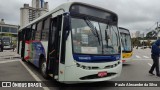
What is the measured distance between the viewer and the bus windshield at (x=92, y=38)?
7.15 metres

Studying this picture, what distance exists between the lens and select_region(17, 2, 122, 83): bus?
7.00 metres

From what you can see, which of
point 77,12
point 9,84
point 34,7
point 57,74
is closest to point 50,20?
point 77,12

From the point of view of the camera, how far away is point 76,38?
7156 mm

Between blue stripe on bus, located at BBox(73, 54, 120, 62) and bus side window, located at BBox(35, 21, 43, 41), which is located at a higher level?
bus side window, located at BBox(35, 21, 43, 41)

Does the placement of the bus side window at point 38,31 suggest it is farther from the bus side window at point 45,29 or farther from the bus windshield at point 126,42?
the bus windshield at point 126,42

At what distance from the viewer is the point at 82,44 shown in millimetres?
7180

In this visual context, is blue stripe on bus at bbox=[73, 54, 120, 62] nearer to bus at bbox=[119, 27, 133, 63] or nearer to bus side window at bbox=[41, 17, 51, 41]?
bus side window at bbox=[41, 17, 51, 41]

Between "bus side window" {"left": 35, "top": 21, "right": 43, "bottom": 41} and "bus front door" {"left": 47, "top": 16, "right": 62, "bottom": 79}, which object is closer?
"bus front door" {"left": 47, "top": 16, "right": 62, "bottom": 79}

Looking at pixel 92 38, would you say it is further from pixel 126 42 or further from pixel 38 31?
pixel 126 42

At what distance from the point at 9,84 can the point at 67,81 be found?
9.25 feet

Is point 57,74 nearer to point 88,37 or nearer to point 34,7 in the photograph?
point 88,37

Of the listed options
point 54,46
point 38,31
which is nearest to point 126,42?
point 38,31

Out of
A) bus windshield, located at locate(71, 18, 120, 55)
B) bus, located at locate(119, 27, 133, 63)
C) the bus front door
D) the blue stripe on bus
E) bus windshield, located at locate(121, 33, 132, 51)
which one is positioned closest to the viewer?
the blue stripe on bus

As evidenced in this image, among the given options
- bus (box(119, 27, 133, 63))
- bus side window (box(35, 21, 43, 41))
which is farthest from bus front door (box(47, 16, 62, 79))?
bus (box(119, 27, 133, 63))
